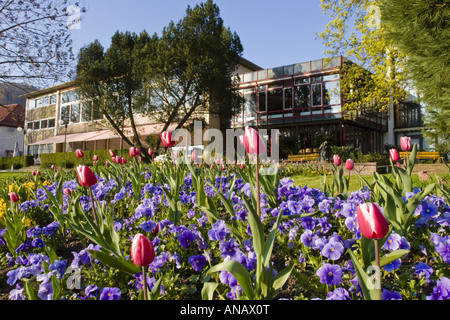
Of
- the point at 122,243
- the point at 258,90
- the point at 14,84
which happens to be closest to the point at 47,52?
the point at 14,84

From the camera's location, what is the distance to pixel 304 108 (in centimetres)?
2153

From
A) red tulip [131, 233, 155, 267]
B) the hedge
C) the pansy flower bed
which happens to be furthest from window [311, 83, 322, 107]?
the hedge

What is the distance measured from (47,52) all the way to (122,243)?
10441 millimetres

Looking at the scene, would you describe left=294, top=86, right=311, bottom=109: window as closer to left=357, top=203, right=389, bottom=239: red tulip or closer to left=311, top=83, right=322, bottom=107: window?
left=311, top=83, right=322, bottom=107: window

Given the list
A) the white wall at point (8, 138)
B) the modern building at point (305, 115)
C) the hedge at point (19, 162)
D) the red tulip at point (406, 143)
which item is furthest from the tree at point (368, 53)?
the white wall at point (8, 138)

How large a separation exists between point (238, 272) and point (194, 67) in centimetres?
1892

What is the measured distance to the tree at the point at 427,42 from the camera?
5.38 m

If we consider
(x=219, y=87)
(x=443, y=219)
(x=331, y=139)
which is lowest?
(x=443, y=219)

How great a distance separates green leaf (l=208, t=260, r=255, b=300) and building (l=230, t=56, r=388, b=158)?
18.7 m

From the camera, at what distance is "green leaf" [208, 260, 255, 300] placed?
121 centimetres

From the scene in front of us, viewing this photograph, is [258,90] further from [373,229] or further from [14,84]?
[373,229]

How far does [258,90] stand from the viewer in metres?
23.7

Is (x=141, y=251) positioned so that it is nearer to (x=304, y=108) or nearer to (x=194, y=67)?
(x=194, y=67)

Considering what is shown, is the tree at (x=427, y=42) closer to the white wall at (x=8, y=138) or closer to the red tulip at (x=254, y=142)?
the red tulip at (x=254, y=142)
